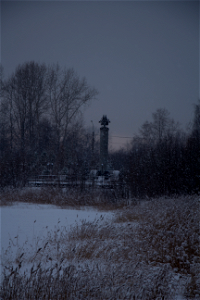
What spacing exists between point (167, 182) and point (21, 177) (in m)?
8.44

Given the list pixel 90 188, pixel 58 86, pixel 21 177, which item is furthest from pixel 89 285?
pixel 58 86

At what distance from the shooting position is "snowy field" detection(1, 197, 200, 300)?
258cm

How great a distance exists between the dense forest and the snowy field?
4.75m

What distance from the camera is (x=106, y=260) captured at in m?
3.66

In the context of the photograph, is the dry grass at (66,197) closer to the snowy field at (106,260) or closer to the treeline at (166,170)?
the treeline at (166,170)

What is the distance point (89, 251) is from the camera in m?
4.18

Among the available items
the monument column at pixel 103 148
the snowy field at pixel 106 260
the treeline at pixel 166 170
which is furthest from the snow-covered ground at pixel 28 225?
the monument column at pixel 103 148

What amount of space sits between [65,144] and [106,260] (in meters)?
21.7

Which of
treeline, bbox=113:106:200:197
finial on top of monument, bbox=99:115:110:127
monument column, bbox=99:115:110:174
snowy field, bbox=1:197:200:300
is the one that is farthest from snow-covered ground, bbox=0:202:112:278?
finial on top of monument, bbox=99:115:110:127

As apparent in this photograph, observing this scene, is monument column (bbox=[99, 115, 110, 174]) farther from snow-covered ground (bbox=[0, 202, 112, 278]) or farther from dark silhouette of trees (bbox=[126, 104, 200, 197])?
snow-covered ground (bbox=[0, 202, 112, 278])

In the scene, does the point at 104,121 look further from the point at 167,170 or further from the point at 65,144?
the point at 167,170

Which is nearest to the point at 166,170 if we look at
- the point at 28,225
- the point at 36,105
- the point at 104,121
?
the point at 28,225

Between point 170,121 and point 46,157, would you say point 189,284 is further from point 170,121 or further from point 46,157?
point 170,121

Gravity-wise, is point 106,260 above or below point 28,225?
above
